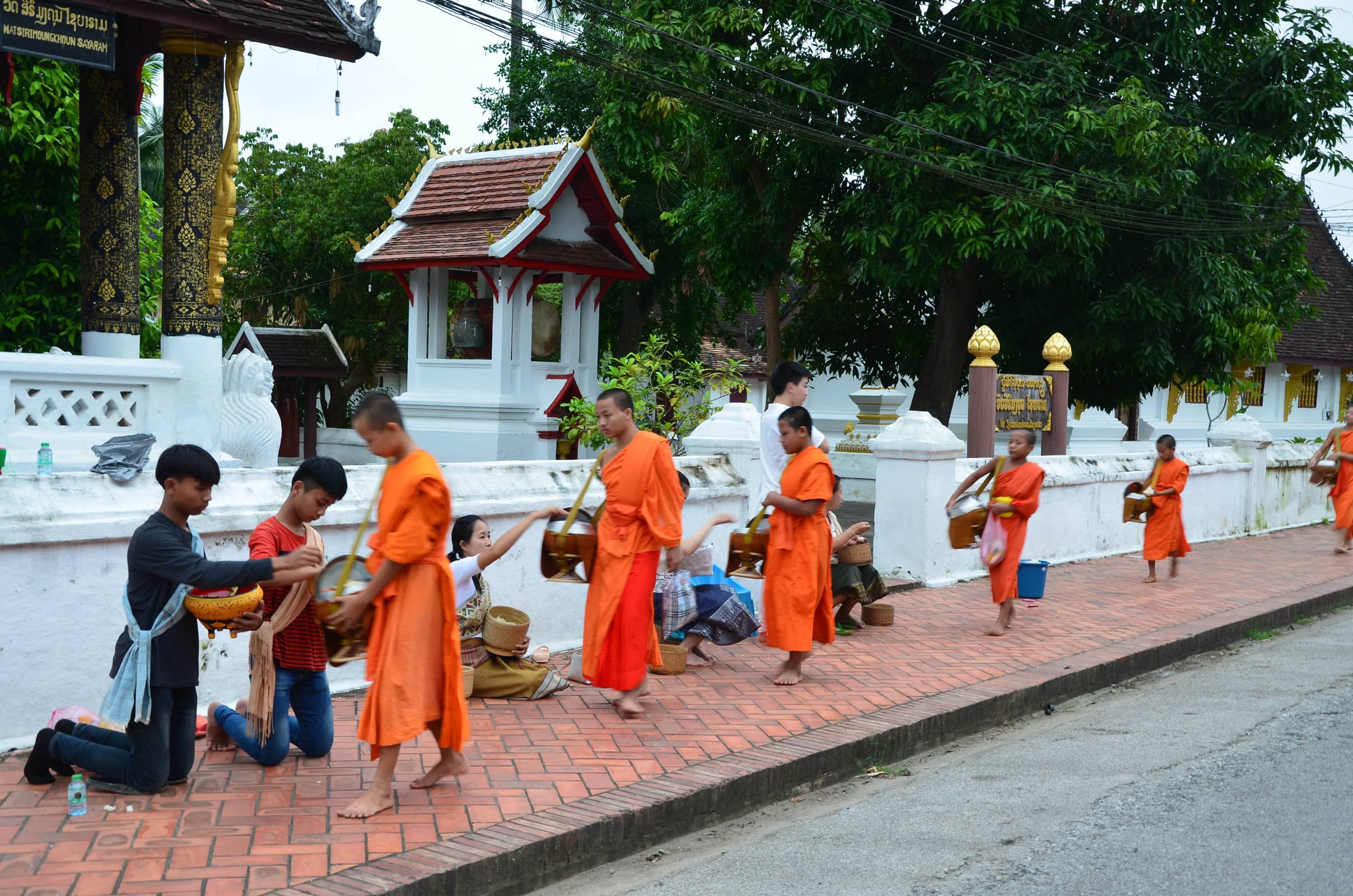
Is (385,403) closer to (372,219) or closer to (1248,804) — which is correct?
(1248,804)

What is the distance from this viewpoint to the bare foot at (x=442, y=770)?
16.5 ft

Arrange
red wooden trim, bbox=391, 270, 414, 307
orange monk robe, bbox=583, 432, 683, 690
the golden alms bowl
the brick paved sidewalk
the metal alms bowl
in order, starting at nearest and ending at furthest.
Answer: the brick paved sidewalk < the golden alms bowl < orange monk robe, bbox=583, 432, 683, 690 < the metal alms bowl < red wooden trim, bbox=391, 270, 414, 307

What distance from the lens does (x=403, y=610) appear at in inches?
185

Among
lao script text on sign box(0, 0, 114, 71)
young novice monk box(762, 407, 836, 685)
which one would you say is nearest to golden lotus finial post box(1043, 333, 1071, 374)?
young novice monk box(762, 407, 836, 685)

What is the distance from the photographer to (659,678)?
7238 mm

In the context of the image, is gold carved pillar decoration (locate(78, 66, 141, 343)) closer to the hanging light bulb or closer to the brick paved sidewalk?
the brick paved sidewalk

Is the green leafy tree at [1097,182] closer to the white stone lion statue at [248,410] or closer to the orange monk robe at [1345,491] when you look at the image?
the orange monk robe at [1345,491]

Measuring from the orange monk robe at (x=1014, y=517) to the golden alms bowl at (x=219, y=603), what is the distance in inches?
216

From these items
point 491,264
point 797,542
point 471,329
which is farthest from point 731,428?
point 471,329

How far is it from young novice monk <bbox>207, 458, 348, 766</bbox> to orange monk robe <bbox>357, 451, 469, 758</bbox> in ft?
1.19

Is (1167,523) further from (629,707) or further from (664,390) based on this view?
(629,707)

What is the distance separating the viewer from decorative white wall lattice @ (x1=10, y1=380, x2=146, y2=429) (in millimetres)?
8289

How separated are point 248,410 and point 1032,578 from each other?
624cm

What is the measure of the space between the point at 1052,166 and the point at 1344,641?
7392 mm
